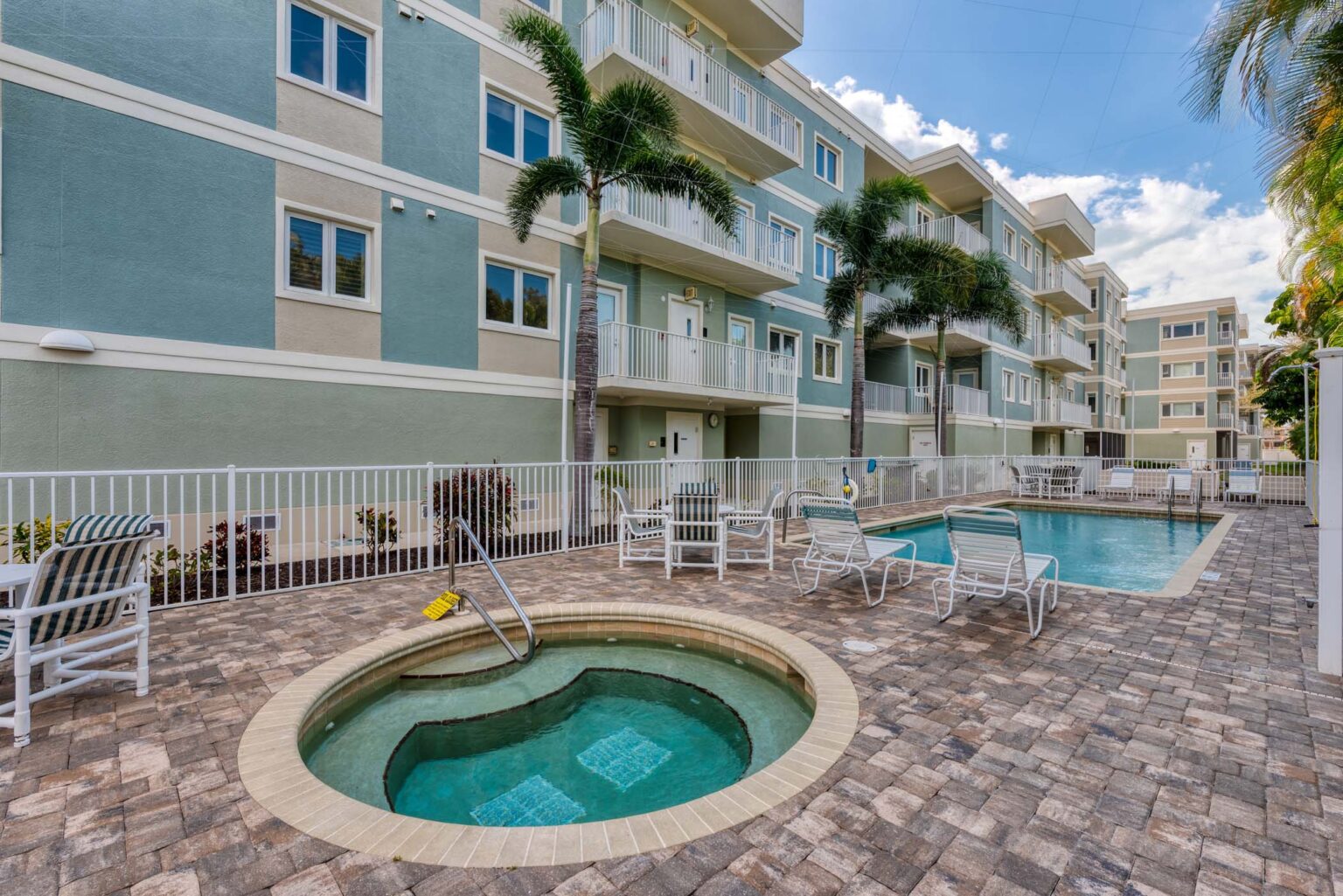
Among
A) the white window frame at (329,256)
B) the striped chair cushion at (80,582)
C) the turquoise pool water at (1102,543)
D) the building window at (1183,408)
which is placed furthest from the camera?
the building window at (1183,408)

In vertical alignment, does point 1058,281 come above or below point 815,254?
above

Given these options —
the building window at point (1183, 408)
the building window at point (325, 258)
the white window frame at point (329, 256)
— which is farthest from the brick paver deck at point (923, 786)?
the building window at point (1183, 408)

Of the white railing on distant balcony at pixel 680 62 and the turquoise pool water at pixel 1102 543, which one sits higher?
the white railing on distant balcony at pixel 680 62

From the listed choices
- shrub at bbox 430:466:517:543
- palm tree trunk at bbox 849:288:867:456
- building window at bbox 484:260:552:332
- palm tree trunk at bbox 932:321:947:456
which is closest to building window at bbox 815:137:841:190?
palm tree trunk at bbox 849:288:867:456

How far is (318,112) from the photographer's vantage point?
905 centimetres

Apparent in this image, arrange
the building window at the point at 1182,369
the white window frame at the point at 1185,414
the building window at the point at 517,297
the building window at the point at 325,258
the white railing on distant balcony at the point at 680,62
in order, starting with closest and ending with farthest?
1. the building window at the point at 325,258
2. the building window at the point at 517,297
3. the white railing on distant balcony at the point at 680,62
4. the white window frame at the point at 1185,414
5. the building window at the point at 1182,369

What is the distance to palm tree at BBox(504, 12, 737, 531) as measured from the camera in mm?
9352

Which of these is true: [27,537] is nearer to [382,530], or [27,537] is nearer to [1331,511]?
[382,530]

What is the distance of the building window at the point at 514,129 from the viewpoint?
36.5ft

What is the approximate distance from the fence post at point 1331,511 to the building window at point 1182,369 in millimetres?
45552

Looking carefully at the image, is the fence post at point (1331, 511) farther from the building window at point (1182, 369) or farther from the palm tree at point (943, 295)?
the building window at point (1182, 369)

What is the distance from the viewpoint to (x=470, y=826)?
242 centimetres


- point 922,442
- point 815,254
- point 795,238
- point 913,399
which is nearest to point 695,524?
point 795,238

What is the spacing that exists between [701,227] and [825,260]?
717 centimetres
